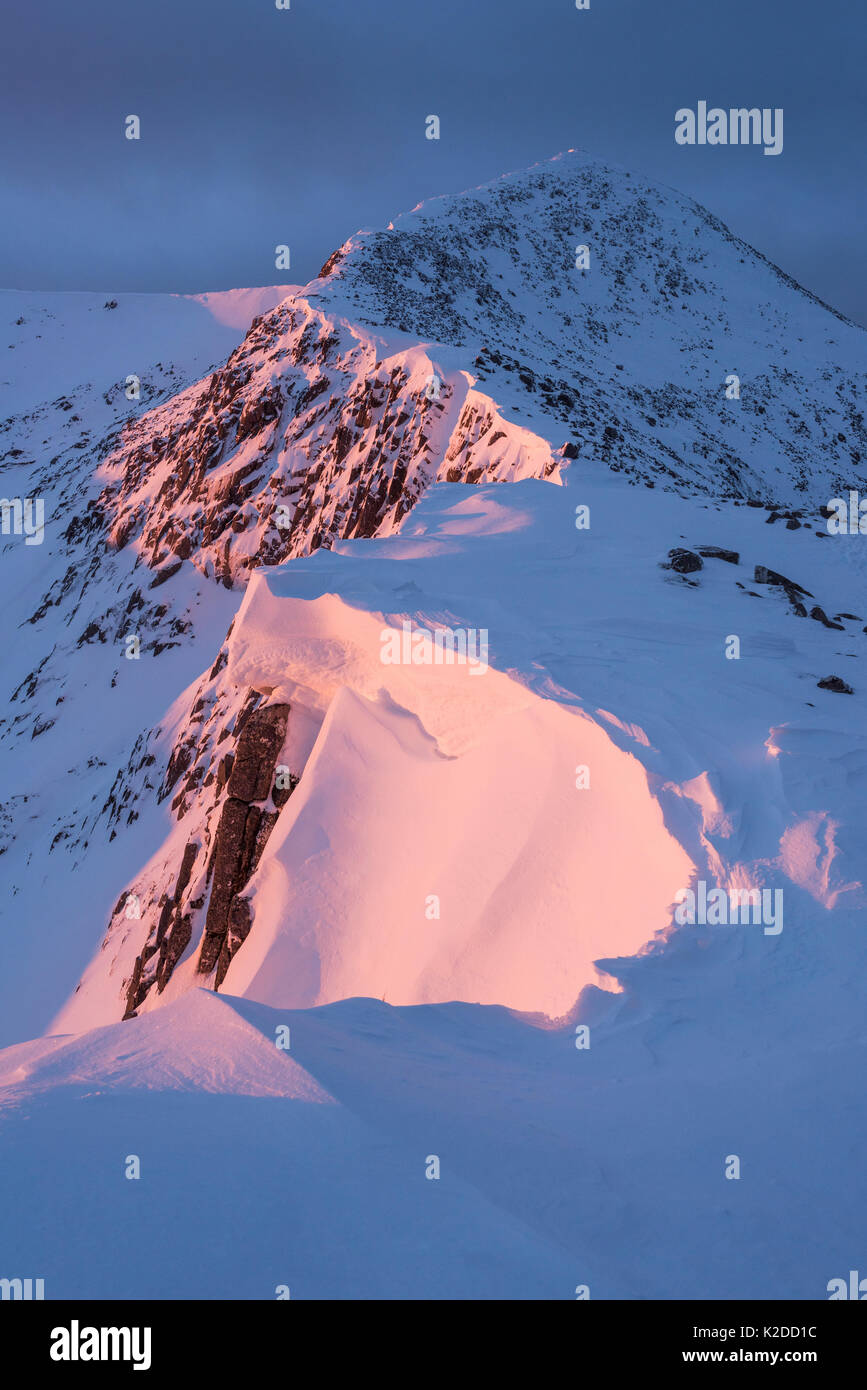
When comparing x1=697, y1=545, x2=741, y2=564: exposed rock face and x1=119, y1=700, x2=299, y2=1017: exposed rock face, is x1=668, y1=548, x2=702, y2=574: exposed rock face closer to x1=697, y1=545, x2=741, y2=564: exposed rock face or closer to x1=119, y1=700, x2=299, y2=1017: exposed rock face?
x1=697, y1=545, x2=741, y2=564: exposed rock face

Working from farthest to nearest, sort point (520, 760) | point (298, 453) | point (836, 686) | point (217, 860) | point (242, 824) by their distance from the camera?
point (298, 453), point (217, 860), point (242, 824), point (520, 760), point (836, 686)

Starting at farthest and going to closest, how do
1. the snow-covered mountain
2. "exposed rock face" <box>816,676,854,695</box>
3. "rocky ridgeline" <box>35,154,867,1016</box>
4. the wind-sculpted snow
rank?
1. "rocky ridgeline" <box>35,154,867,1016</box>
2. "exposed rock face" <box>816,676,854,695</box>
3. the wind-sculpted snow
4. the snow-covered mountain

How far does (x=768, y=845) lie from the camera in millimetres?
6375

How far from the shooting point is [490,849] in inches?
339

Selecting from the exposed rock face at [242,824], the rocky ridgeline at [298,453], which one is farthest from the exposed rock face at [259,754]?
the rocky ridgeline at [298,453]

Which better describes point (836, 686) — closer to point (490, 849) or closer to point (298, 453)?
point (490, 849)

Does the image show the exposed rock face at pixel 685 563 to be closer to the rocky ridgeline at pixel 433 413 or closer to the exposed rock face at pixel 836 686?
the exposed rock face at pixel 836 686

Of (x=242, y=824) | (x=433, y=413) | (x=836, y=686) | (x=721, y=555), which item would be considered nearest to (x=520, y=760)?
(x=836, y=686)

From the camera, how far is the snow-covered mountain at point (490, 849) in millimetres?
4137

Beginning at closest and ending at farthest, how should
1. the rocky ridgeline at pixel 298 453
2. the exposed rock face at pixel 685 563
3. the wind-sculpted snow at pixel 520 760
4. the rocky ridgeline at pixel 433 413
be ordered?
the wind-sculpted snow at pixel 520 760 → the exposed rock face at pixel 685 563 → the rocky ridgeline at pixel 433 413 → the rocky ridgeline at pixel 298 453

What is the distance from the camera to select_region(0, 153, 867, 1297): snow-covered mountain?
414 centimetres

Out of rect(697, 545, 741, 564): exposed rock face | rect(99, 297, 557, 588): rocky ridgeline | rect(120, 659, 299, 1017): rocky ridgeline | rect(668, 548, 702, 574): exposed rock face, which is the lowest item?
rect(120, 659, 299, 1017): rocky ridgeline

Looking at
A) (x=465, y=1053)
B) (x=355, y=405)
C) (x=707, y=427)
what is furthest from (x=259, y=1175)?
(x=707, y=427)

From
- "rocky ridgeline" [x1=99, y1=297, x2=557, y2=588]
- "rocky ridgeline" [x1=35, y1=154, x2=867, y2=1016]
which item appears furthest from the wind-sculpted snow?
"rocky ridgeline" [x1=99, y1=297, x2=557, y2=588]
